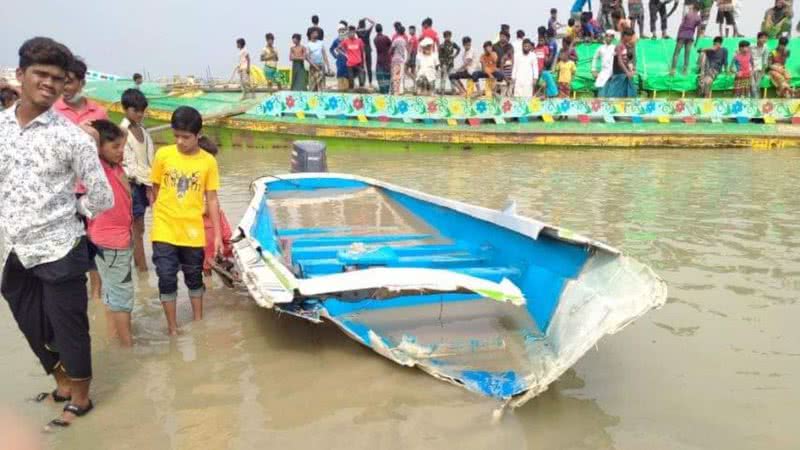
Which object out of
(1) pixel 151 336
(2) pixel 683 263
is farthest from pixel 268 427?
(2) pixel 683 263

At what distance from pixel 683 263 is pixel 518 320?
2.13m

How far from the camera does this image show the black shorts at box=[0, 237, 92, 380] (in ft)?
8.91

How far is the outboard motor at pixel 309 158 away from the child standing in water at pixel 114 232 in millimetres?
3282

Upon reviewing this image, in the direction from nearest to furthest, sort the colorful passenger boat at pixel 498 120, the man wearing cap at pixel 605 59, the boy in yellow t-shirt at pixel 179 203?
the boy in yellow t-shirt at pixel 179 203
the colorful passenger boat at pixel 498 120
the man wearing cap at pixel 605 59

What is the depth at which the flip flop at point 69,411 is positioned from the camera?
111 inches

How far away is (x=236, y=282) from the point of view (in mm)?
4496

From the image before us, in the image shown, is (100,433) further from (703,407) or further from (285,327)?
(703,407)

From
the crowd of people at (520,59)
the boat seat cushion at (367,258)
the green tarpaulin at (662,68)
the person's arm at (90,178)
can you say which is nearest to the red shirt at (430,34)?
the crowd of people at (520,59)

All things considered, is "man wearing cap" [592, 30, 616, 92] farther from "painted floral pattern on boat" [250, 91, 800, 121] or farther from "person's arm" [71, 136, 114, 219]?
"person's arm" [71, 136, 114, 219]

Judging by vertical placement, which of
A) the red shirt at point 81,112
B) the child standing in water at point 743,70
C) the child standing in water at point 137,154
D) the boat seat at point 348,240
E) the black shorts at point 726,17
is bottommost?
the boat seat at point 348,240

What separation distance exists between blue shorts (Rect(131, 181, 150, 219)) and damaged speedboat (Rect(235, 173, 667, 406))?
86 cm

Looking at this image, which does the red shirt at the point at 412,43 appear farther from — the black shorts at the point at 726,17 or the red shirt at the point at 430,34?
the black shorts at the point at 726,17

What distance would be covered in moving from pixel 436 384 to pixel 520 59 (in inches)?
434

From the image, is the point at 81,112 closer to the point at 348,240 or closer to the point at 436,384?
the point at 348,240
